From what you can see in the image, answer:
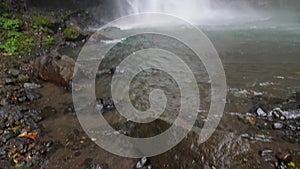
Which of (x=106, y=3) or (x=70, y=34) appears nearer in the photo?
(x=70, y=34)

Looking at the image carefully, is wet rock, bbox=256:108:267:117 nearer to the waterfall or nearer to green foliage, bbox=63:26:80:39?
green foliage, bbox=63:26:80:39

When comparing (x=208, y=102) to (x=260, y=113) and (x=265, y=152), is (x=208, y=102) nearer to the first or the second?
(x=260, y=113)

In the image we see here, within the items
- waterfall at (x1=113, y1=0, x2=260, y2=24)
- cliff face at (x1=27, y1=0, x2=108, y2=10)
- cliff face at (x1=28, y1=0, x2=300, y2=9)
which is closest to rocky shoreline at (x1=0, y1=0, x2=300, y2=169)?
cliff face at (x1=27, y1=0, x2=108, y2=10)

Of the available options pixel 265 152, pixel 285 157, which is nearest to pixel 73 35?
pixel 265 152

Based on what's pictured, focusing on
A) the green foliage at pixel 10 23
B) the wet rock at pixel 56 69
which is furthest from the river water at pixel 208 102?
the green foliage at pixel 10 23

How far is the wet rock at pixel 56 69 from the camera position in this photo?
20.7 ft

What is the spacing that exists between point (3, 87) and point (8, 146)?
2726 mm

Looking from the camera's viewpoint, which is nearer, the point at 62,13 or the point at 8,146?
the point at 8,146

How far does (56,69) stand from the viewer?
644 cm

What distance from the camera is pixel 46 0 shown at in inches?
650

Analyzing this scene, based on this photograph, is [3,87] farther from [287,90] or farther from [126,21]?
[126,21]

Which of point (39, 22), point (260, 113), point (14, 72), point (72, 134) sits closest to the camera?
point (72, 134)

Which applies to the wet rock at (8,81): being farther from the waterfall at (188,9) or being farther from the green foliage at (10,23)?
the waterfall at (188,9)

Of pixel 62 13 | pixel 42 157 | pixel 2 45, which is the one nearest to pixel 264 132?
pixel 42 157
